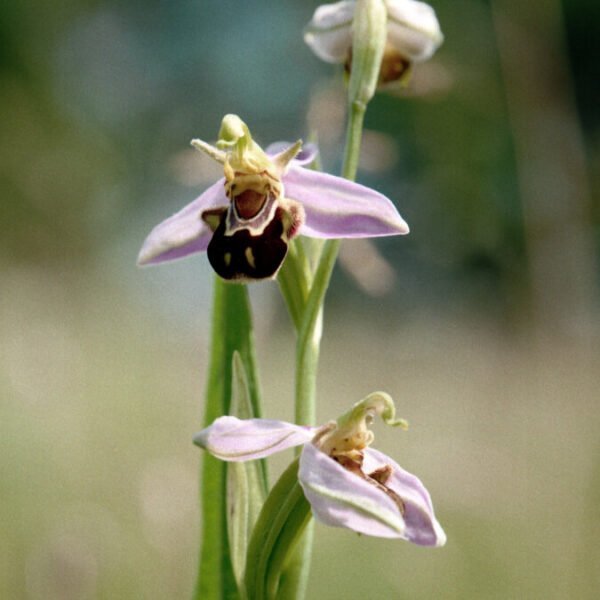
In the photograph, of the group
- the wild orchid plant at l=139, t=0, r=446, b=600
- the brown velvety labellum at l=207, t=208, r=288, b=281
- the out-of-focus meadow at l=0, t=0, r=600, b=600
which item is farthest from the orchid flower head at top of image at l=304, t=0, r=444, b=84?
the brown velvety labellum at l=207, t=208, r=288, b=281

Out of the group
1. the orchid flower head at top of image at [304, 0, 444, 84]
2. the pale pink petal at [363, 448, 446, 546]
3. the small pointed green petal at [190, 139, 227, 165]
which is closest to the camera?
the pale pink petal at [363, 448, 446, 546]

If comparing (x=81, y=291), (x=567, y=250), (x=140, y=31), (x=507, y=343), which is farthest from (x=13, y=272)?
(x=140, y=31)

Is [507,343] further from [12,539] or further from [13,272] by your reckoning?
[12,539]

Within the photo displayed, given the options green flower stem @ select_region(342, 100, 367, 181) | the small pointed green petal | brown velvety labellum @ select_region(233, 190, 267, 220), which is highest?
green flower stem @ select_region(342, 100, 367, 181)

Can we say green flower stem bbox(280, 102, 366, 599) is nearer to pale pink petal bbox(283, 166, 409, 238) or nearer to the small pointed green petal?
pale pink petal bbox(283, 166, 409, 238)

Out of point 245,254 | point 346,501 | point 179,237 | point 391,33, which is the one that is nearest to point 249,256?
point 245,254

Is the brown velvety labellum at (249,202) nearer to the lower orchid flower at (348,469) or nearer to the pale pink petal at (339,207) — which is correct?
the pale pink petal at (339,207)

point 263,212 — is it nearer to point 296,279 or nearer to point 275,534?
point 296,279

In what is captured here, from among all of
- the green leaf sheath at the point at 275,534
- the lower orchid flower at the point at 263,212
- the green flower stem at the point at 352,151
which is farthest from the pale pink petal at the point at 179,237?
the green leaf sheath at the point at 275,534
